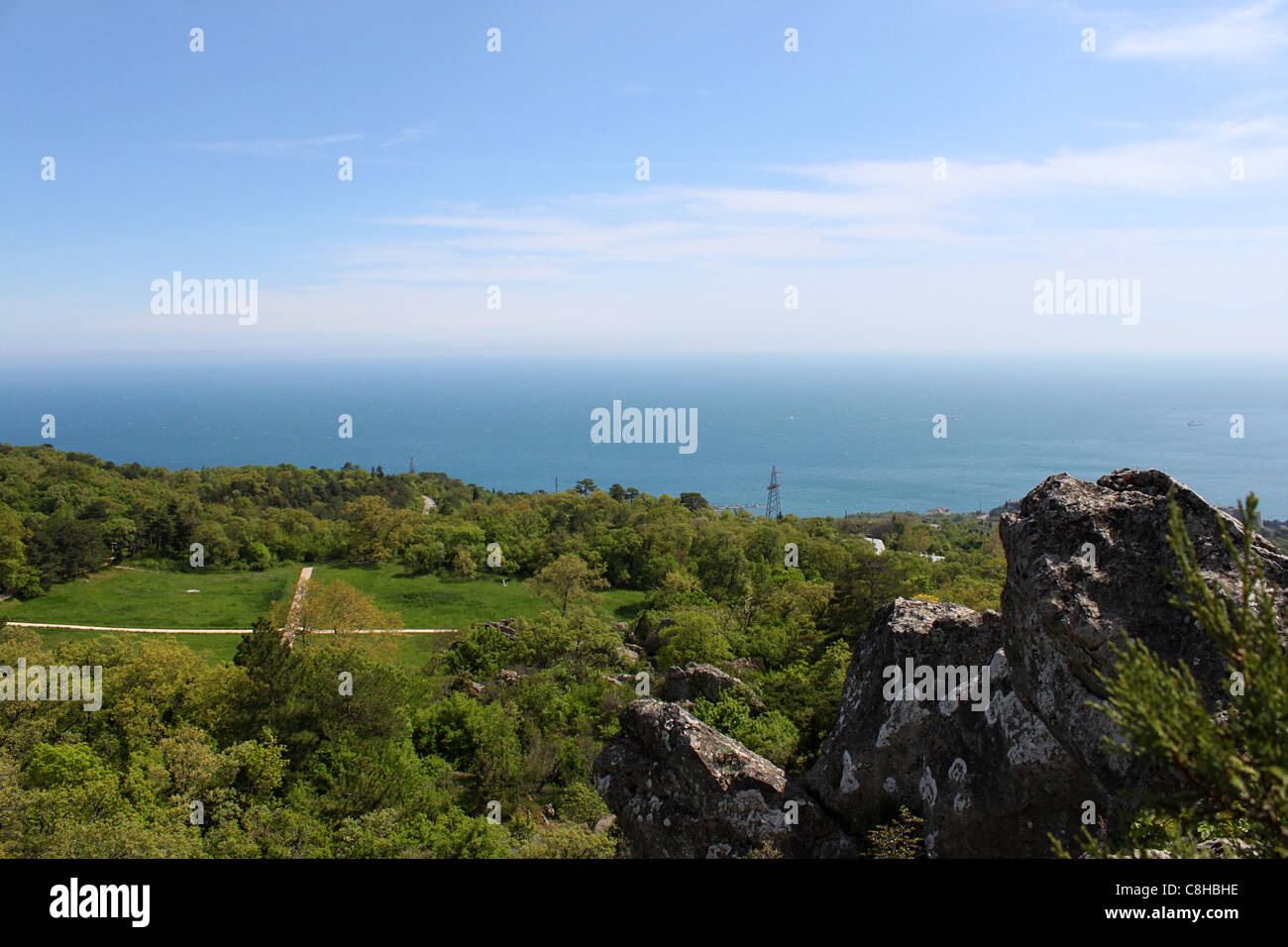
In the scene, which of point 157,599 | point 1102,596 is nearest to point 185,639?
point 157,599

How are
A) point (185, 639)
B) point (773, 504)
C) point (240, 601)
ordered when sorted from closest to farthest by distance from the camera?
1. point (185, 639)
2. point (240, 601)
3. point (773, 504)

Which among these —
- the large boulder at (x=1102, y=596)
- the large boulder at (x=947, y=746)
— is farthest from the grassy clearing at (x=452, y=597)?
the large boulder at (x=1102, y=596)

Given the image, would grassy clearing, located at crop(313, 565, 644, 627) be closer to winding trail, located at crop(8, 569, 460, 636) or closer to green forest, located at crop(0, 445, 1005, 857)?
green forest, located at crop(0, 445, 1005, 857)

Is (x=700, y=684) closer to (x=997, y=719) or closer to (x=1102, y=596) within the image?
(x=997, y=719)
